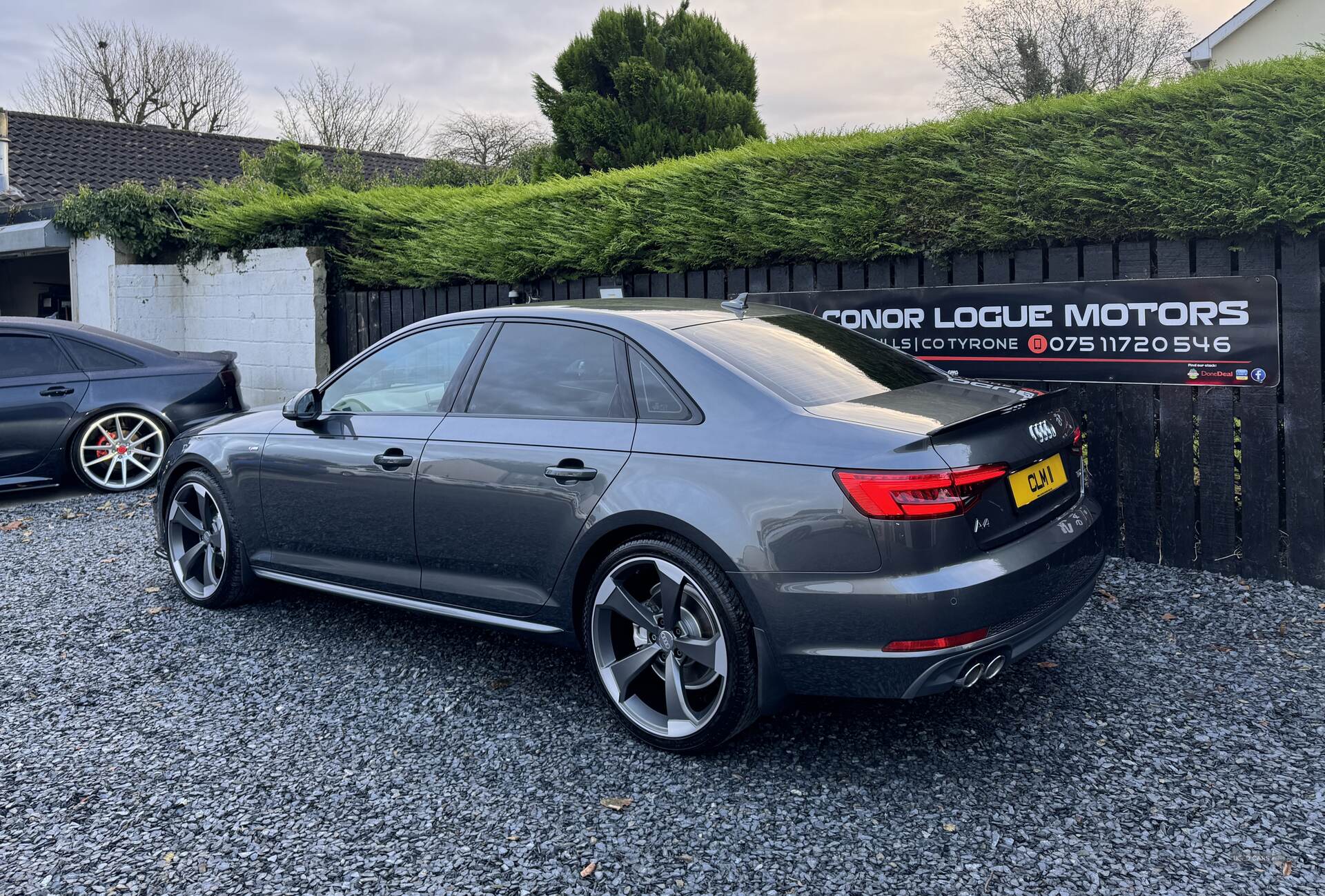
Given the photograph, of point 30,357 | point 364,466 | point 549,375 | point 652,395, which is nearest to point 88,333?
point 30,357

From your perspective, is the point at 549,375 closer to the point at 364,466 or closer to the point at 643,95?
the point at 364,466

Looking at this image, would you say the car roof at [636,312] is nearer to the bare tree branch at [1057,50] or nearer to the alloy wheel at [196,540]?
the alloy wheel at [196,540]

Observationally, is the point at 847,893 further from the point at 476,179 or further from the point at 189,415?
the point at 476,179

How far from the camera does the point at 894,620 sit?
307 cm

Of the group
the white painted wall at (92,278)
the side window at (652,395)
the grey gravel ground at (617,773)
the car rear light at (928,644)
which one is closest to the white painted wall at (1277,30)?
the grey gravel ground at (617,773)

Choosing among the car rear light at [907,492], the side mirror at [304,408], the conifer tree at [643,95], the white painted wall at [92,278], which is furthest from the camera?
the conifer tree at [643,95]

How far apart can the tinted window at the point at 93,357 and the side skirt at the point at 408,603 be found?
15.4 ft

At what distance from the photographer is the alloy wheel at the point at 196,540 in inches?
207

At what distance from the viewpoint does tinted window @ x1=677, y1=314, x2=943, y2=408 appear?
11.9ft

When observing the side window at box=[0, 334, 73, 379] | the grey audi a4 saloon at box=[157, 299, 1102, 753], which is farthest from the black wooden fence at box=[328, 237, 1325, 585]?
the side window at box=[0, 334, 73, 379]

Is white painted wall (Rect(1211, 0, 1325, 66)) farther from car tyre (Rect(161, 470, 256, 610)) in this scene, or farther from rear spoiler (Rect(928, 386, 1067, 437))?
car tyre (Rect(161, 470, 256, 610))

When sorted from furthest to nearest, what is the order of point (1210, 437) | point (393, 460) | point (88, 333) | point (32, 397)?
point (88, 333), point (32, 397), point (1210, 437), point (393, 460)

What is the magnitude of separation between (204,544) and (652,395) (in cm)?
290

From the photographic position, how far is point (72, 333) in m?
8.71
